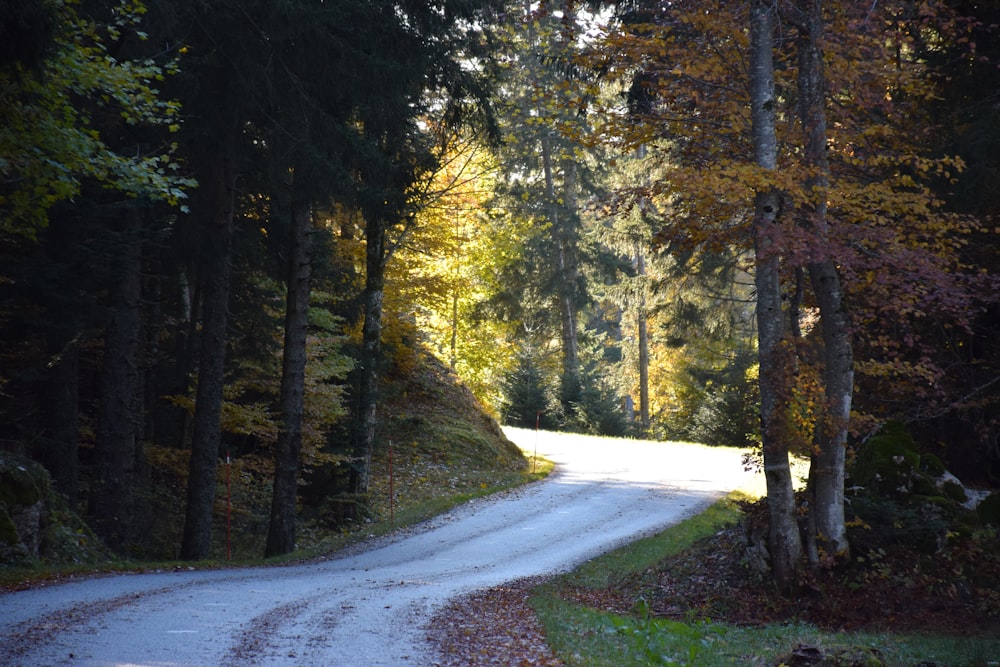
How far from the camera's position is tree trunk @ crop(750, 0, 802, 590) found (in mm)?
11398

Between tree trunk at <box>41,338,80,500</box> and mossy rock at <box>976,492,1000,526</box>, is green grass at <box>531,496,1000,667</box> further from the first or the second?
tree trunk at <box>41,338,80,500</box>

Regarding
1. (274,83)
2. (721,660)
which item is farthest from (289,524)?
(721,660)

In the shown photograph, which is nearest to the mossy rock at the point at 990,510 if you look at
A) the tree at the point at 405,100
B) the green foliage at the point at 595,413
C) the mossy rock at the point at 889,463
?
the mossy rock at the point at 889,463

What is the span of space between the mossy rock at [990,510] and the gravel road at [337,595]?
6.23 metres

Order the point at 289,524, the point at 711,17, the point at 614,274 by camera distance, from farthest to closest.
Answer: the point at 614,274 < the point at 289,524 < the point at 711,17

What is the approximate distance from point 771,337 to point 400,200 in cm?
782

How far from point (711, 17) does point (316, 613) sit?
8858 mm

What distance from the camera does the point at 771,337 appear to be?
11602 millimetres

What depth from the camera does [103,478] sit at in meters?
14.9

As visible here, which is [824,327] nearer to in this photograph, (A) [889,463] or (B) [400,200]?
(A) [889,463]

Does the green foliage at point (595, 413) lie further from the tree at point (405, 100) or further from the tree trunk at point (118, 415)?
the tree trunk at point (118, 415)

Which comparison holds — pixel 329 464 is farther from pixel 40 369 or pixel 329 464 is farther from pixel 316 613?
pixel 316 613

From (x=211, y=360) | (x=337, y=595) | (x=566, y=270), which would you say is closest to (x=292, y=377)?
(x=211, y=360)

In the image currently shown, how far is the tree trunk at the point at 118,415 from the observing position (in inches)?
579
